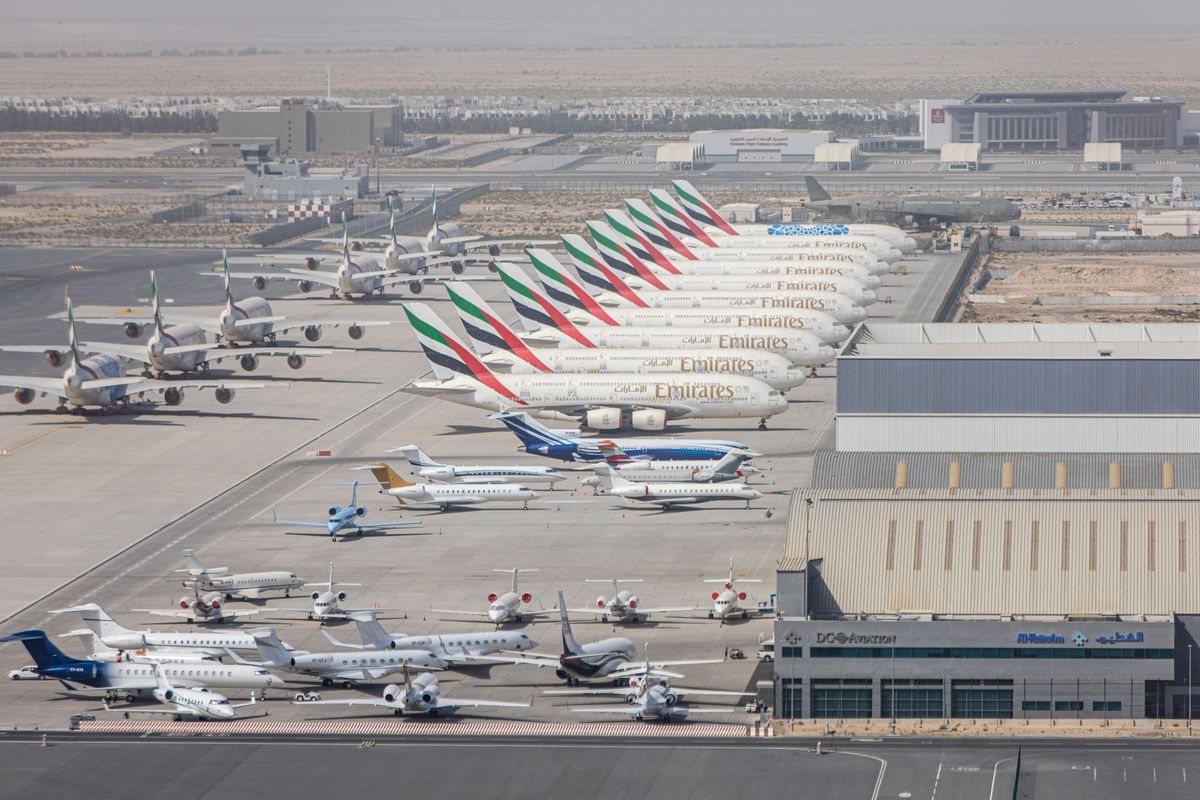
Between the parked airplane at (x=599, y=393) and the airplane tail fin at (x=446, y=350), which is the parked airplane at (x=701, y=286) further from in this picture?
the airplane tail fin at (x=446, y=350)

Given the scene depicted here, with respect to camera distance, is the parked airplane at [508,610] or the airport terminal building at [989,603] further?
the parked airplane at [508,610]

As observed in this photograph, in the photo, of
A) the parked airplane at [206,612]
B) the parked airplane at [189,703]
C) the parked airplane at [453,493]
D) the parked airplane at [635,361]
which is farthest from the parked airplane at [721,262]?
the parked airplane at [189,703]

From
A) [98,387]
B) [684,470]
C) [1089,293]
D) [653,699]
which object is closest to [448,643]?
[653,699]

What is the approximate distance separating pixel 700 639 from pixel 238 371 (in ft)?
240

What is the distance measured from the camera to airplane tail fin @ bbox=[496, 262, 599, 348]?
13925 cm

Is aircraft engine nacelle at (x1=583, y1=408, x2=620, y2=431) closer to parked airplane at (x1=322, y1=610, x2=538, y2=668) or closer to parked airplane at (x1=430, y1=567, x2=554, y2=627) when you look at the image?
parked airplane at (x1=430, y1=567, x2=554, y2=627)

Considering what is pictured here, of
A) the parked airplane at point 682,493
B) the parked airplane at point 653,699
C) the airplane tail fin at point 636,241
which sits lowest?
the parked airplane at point 653,699

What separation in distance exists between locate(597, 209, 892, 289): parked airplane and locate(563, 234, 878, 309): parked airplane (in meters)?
1.49

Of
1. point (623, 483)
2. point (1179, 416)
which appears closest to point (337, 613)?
point (623, 483)

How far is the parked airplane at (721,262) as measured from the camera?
168500 mm

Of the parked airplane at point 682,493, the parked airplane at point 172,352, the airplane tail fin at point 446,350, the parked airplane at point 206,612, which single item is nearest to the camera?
the parked airplane at point 206,612

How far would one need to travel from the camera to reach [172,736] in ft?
234

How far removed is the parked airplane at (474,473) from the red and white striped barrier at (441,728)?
35.2 m

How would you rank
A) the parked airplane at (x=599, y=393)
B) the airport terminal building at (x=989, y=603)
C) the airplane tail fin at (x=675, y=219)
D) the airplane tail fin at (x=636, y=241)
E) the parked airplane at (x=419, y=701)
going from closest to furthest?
the parked airplane at (x=419, y=701) < the airport terminal building at (x=989, y=603) < the parked airplane at (x=599, y=393) < the airplane tail fin at (x=636, y=241) < the airplane tail fin at (x=675, y=219)
